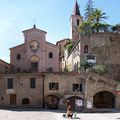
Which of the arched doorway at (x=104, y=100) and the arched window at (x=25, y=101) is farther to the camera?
the arched doorway at (x=104, y=100)

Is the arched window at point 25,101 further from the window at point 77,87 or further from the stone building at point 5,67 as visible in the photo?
the stone building at point 5,67

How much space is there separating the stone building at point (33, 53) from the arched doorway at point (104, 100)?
11.2 meters

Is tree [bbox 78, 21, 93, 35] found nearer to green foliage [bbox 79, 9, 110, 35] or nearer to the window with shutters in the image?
green foliage [bbox 79, 9, 110, 35]

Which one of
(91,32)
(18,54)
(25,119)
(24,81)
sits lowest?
(25,119)

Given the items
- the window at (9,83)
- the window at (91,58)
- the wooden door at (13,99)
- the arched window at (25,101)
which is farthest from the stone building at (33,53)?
the arched window at (25,101)

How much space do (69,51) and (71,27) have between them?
12364mm

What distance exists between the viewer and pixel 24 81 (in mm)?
57938

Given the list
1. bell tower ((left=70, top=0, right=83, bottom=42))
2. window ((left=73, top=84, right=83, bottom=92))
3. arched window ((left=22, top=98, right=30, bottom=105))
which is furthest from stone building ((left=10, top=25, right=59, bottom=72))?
bell tower ((left=70, top=0, right=83, bottom=42))

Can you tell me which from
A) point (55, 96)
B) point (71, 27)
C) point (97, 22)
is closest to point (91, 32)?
point (97, 22)

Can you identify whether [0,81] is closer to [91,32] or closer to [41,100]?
[41,100]

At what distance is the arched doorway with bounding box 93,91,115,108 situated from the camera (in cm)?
6007

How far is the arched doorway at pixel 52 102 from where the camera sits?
57.5m

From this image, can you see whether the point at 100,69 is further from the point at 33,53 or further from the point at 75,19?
the point at 75,19

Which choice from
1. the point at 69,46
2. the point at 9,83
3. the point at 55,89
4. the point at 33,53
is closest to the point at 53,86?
the point at 55,89
